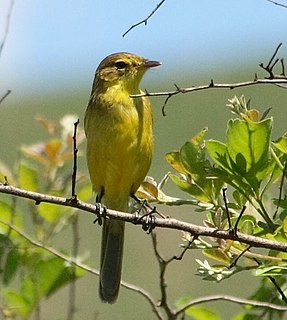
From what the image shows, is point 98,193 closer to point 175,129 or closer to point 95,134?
point 95,134

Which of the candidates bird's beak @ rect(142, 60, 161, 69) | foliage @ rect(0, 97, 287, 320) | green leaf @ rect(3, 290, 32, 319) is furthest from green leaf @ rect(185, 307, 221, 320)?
bird's beak @ rect(142, 60, 161, 69)

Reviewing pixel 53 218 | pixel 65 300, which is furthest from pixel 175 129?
pixel 53 218

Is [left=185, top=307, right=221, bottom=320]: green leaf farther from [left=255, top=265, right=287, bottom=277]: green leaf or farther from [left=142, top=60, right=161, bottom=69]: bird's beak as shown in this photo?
[left=142, top=60, right=161, bottom=69]: bird's beak

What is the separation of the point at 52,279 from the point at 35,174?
1.52 feet

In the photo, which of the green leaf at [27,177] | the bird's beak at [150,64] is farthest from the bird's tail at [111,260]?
the green leaf at [27,177]

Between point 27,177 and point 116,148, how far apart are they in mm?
990

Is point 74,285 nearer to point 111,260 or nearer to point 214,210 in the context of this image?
point 214,210

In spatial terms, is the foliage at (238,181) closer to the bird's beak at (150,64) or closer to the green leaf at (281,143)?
the green leaf at (281,143)

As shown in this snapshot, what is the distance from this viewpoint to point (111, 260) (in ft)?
15.7

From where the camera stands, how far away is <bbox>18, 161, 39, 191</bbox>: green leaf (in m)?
3.60

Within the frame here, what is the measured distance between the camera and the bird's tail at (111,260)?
4.46m

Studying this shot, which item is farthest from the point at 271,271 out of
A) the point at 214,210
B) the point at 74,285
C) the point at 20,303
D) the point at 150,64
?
the point at 150,64

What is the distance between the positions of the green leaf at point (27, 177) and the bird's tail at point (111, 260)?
3.07 ft

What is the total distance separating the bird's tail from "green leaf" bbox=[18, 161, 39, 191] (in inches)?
36.9
